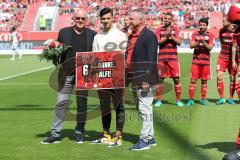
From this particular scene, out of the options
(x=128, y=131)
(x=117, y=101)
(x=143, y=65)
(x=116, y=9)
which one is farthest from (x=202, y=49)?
(x=116, y=9)

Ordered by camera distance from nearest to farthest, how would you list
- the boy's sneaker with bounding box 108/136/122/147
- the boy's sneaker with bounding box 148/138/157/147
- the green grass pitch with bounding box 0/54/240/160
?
the green grass pitch with bounding box 0/54/240/160
the boy's sneaker with bounding box 148/138/157/147
the boy's sneaker with bounding box 108/136/122/147

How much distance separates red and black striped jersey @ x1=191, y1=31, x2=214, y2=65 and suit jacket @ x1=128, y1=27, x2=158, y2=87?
4.72m

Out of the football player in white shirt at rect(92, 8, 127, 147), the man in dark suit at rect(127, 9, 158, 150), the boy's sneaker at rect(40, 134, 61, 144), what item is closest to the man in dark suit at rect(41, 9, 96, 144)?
the boy's sneaker at rect(40, 134, 61, 144)

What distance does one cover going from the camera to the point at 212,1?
46406 millimetres

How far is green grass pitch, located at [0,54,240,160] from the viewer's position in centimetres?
779

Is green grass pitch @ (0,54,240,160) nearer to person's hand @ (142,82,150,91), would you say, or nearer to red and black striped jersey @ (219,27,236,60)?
person's hand @ (142,82,150,91)

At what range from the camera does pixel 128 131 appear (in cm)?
960

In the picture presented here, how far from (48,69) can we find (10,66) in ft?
8.39

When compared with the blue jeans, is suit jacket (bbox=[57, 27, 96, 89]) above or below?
above

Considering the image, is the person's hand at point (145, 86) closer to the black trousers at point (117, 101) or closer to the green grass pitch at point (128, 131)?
the black trousers at point (117, 101)

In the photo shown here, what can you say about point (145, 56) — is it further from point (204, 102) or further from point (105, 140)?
point (204, 102)

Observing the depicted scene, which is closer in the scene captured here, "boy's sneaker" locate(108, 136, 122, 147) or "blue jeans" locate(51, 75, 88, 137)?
"boy's sneaker" locate(108, 136, 122, 147)

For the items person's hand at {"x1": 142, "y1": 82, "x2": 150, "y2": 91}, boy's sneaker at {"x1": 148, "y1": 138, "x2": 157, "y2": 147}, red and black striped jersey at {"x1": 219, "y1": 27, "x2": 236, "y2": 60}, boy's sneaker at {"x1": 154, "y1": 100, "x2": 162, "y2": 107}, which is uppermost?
red and black striped jersey at {"x1": 219, "y1": 27, "x2": 236, "y2": 60}

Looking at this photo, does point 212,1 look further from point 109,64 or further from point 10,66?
point 109,64
